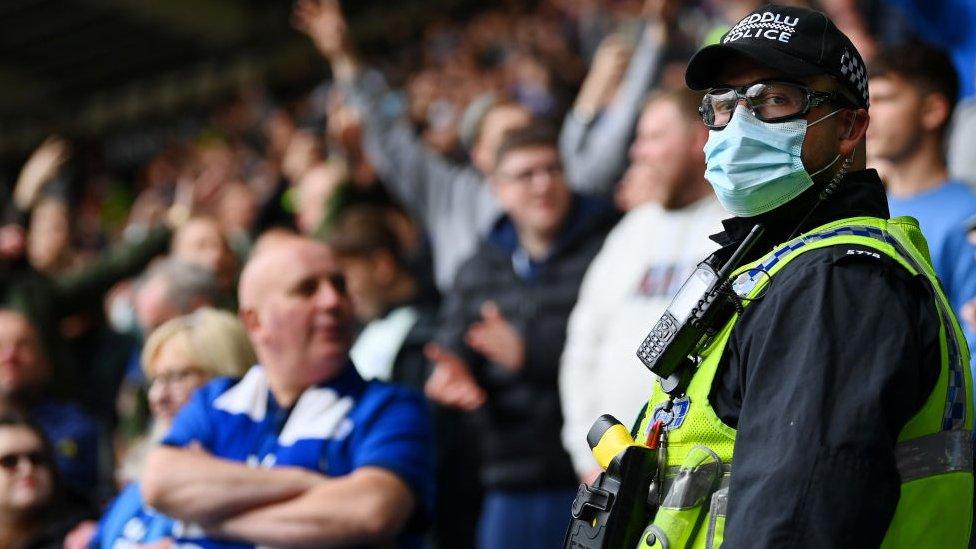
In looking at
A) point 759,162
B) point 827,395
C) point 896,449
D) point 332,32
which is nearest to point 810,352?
point 827,395

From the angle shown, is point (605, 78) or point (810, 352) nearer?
point (810, 352)

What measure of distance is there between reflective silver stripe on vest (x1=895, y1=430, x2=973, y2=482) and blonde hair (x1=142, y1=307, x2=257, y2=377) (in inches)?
99.1

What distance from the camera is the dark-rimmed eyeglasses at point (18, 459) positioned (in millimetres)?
4242

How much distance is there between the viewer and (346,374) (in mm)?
3457

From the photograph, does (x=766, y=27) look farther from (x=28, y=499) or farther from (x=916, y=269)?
(x=28, y=499)

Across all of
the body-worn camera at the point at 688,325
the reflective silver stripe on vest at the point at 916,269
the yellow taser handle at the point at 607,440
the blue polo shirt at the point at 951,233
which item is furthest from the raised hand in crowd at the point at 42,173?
A: the reflective silver stripe on vest at the point at 916,269

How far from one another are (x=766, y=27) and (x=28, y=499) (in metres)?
3.20

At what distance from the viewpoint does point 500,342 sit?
4.37 metres

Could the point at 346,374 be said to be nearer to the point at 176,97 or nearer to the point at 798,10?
the point at 798,10

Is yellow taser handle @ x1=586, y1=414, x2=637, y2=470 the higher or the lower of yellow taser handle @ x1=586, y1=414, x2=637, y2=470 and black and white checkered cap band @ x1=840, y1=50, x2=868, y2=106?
the lower

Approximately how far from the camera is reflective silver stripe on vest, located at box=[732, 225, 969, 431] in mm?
1891


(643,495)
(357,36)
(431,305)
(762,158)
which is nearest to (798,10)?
(762,158)

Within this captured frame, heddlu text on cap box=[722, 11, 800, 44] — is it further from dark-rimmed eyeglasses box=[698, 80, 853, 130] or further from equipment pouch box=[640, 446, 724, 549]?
equipment pouch box=[640, 446, 724, 549]

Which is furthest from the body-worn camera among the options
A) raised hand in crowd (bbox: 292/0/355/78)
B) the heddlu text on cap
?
raised hand in crowd (bbox: 292/0/355/78)
